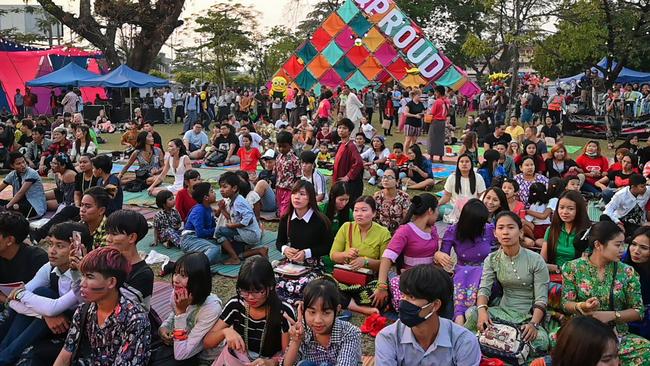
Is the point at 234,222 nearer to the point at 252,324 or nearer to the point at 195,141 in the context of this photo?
the point at 252,324

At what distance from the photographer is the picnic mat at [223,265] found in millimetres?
6215

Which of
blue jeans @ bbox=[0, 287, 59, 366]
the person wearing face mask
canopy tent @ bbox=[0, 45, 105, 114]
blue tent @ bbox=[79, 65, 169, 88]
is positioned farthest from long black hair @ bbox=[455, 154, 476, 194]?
canopy tent @ bbox=[0, 45, 105, 114]

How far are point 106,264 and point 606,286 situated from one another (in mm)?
3255

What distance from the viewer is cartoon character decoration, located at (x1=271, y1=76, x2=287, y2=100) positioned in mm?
20441

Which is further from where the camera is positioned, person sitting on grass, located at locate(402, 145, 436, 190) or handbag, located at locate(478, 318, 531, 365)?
person sitting on grass, located at locate(402, 145, 436, 190)

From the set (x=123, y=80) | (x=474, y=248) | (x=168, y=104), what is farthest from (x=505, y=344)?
(x=168, y=104)

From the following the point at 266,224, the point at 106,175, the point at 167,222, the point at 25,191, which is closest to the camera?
the point at 106,175

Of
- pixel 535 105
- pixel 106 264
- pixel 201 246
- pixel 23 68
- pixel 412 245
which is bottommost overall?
pixel 201 246

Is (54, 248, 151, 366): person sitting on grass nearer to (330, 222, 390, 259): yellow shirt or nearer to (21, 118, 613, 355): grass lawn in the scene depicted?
(21, 118, 613, 355): grass lawn

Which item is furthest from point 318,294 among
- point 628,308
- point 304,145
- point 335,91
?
point 335,91

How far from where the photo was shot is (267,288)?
352 cm

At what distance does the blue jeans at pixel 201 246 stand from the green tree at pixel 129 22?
71.6ft

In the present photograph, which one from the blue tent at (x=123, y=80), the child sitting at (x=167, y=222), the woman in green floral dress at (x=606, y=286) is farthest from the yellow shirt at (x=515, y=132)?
the blue tent at (x=123, y=80)

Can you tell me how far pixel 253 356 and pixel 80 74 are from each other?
829 inches
